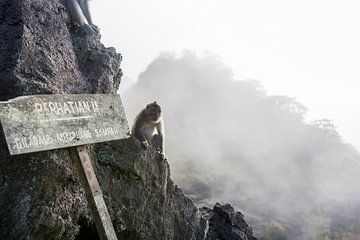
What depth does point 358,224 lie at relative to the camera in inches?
1156

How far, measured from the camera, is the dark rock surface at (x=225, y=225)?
31.4 feet

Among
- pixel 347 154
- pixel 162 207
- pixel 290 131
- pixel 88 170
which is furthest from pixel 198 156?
pixel 88 170

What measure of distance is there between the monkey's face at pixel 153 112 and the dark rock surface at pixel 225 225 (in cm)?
203

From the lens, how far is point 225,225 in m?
9.83

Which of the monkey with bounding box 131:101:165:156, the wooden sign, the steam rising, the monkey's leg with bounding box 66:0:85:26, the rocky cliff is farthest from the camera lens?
the steam rising

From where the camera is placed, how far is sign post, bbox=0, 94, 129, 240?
4.18 meters

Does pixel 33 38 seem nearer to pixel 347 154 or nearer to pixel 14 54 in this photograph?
pixel 14 54

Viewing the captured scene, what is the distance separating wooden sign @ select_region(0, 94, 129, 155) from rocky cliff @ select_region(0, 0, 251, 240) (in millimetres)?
689

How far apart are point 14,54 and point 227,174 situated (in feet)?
102

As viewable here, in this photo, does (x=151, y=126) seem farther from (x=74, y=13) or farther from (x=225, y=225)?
(x=74, y=13)

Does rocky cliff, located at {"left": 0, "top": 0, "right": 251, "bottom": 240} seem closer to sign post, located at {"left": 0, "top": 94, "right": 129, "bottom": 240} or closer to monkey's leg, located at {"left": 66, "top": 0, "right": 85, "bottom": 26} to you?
monkey's leg, located at {"left": 66, "top": 0, "right": 85, "bottom": 26}

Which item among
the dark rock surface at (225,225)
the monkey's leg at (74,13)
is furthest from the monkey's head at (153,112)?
the monkey's leg at (74,13)

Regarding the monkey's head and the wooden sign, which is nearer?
the wooden sign

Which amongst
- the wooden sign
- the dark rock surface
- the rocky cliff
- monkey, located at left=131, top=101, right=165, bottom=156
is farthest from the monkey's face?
the wooden sign
